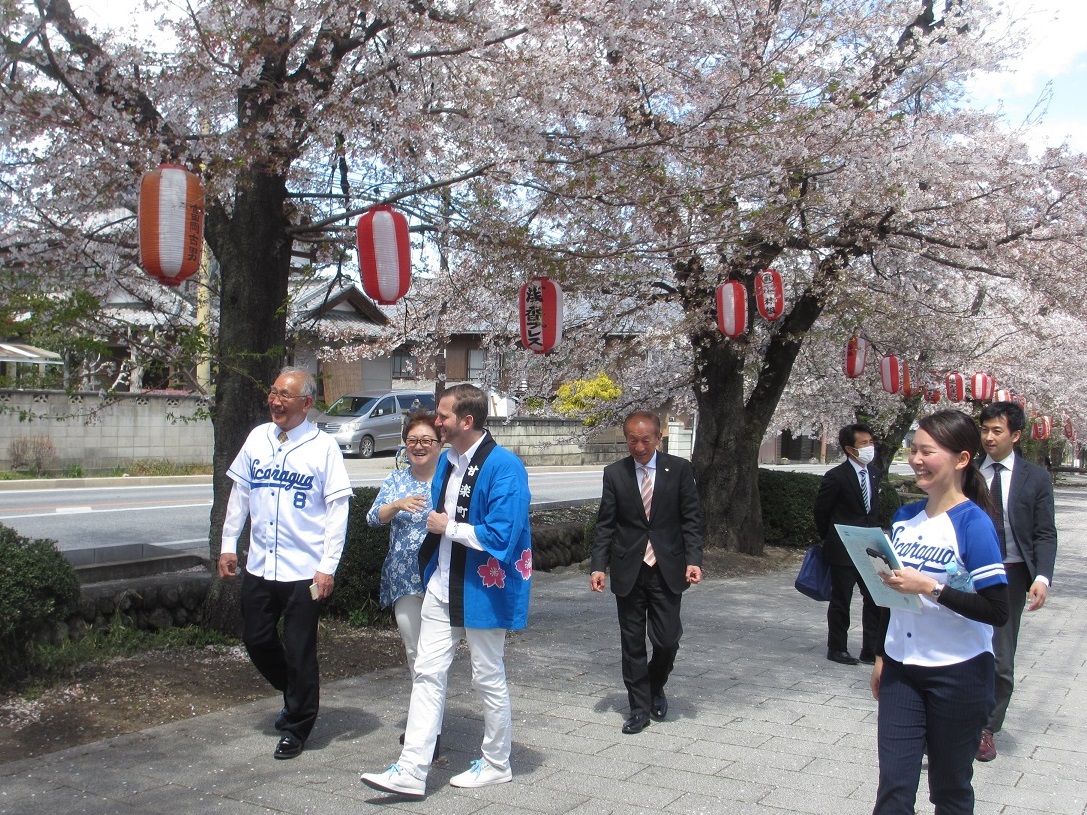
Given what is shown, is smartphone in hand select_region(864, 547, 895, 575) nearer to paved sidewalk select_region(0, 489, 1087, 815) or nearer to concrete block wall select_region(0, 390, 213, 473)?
paved sidewalk select_region(0, 489, 1087, 815)

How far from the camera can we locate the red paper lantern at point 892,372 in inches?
635

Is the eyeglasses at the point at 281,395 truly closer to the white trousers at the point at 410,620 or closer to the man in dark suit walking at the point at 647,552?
the white trousers at the point at 410,620

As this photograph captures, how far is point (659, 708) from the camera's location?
5.51m

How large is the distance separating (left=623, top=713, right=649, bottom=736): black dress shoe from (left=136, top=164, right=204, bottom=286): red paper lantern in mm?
3584

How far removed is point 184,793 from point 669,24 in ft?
20.0

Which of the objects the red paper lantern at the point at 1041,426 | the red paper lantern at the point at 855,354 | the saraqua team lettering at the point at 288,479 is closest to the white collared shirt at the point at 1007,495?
the saraqua team lettering at the point at 288,479

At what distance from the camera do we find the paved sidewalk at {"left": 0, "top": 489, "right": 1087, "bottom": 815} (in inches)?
162

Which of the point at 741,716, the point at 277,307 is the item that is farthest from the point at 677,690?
the point at 277,307

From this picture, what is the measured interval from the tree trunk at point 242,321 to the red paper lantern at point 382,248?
0.66 metres

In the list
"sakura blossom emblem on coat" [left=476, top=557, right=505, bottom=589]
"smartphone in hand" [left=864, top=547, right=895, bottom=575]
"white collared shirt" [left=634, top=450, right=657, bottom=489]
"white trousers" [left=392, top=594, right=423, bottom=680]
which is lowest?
"white trousers" [left=392, top=594, right=423, bottom=680]

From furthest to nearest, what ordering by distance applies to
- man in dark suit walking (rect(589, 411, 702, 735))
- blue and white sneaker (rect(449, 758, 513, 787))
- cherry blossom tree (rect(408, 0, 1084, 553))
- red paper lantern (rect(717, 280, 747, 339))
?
red paper lantern (rect(717, 280, 747, 339)) → cherry blossom tree (rect(408, 0, 1084, 553)) → man in dark suit walking (rect(589, 411, 702, 735)) → blue and white sneaker (rect(449, 758, 513, 787))

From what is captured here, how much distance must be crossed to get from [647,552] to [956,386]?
651 inches

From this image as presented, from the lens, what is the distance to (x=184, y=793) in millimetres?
4102

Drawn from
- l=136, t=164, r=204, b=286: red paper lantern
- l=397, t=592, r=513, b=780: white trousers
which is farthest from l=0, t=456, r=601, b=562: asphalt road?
l=397, t=592, r=513, b=780: white trousers
